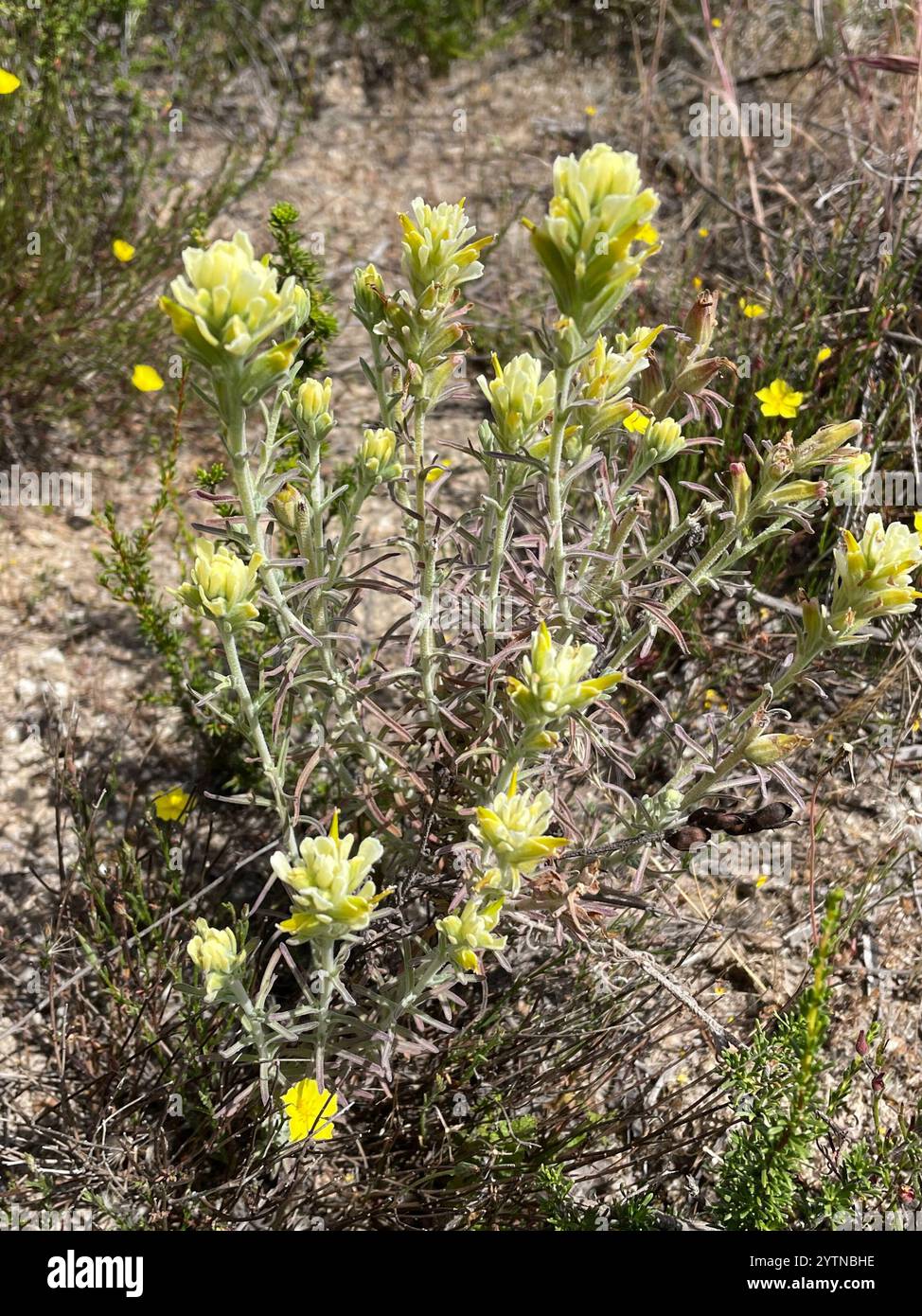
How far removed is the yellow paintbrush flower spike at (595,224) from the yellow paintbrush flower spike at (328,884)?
0.91m

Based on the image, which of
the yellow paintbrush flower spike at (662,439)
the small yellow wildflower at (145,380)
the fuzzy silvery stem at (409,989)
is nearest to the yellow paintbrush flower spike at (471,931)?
the fuzzy silvery stem at (409,989)

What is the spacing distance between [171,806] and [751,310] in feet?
Result: 8.30

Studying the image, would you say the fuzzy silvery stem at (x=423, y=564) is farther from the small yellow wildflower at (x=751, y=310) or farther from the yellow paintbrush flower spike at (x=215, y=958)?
the small yellow wildflower at (x=751, y=310)

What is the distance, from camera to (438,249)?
1741mm

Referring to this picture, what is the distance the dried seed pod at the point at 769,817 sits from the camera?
77.9 inches

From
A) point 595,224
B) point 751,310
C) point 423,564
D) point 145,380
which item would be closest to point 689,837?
point 423,564

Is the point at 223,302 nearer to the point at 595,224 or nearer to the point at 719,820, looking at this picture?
the point at 595,224

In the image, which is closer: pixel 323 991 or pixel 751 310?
pixel 323 991

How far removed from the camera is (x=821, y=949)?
147cm

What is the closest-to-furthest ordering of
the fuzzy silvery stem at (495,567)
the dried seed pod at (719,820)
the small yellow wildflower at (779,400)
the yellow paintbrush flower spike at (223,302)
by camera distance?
the yellow paintbrush flower spike at (223,302)
the fuzzy silvery stem at (495,567)
the dried seed pod at (719,820)
the small yellow wildflower at (779,400)

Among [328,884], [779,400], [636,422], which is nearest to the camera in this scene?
[328,884]

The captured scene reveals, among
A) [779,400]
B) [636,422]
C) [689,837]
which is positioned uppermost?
[779,400]
